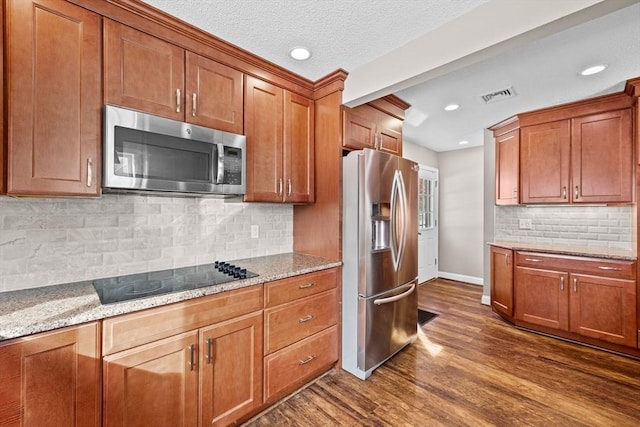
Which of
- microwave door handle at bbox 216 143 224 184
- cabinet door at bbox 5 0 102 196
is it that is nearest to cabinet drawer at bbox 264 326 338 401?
microwave door handle at bbox 216 143 224 184

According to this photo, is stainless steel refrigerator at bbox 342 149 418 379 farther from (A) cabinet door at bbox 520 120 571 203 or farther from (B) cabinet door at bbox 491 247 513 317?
(A) cabinet door at bbox 520 120 571 203

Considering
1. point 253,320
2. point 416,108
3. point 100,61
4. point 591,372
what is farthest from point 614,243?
point 100,61

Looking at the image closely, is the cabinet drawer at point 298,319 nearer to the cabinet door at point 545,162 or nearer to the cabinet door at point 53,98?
the cabinet door at point 53,98

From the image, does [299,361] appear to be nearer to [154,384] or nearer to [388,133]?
[154,384]

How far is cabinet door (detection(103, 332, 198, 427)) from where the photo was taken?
48.8 inches

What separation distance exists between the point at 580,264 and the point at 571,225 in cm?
88

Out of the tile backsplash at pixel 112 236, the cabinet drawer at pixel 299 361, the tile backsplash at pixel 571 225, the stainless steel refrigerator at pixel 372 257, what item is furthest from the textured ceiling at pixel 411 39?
the cabinet drawer at pixel 299 361

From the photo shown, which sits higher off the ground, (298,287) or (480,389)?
(298,287)

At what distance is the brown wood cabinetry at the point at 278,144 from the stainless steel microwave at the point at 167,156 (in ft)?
0.50

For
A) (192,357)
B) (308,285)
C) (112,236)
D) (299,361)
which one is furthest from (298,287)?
(112,236)

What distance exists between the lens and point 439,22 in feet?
5.40

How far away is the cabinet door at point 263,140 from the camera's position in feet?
6.78

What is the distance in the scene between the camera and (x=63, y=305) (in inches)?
48.8

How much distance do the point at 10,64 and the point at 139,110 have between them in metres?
0.50
